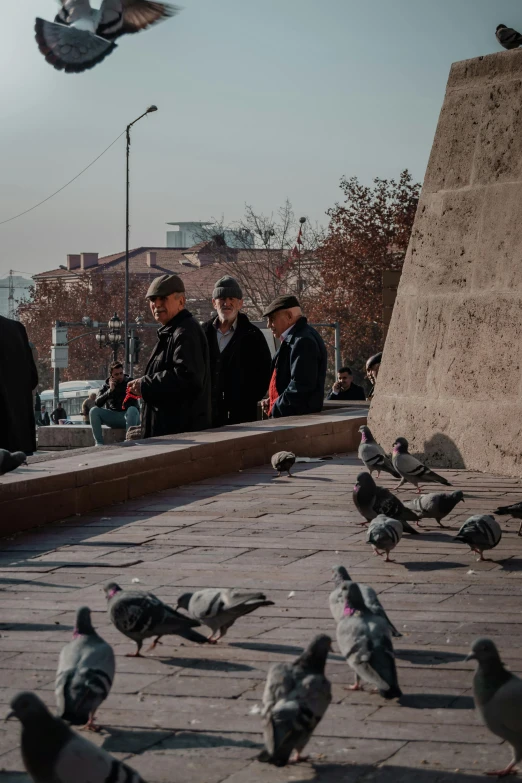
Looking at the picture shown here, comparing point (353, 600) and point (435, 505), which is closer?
point (353, 600)

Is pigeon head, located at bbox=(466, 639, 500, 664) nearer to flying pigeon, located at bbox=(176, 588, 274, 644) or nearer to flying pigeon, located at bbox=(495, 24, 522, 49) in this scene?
flying pigeon, located at bbox=(176, 588, 274, 644)

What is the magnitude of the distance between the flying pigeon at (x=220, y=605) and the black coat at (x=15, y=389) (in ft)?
13.7

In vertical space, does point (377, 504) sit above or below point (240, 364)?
below

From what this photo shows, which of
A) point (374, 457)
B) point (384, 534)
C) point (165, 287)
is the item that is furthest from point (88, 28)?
point (384, 534)

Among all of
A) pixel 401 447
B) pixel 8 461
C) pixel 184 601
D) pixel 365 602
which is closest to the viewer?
pixel 365 602

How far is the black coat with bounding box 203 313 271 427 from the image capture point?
10156mm

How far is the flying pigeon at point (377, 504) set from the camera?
6922 millimetres

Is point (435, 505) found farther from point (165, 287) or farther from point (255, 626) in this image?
point (165, 287)

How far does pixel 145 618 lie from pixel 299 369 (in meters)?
6.19

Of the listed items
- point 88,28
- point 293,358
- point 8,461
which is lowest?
point 8,461

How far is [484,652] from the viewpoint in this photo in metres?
3.56

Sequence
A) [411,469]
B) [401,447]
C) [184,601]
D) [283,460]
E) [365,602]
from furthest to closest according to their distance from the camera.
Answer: [283,460]
[401,447]
[411,469]
[184,601]
[365,602]

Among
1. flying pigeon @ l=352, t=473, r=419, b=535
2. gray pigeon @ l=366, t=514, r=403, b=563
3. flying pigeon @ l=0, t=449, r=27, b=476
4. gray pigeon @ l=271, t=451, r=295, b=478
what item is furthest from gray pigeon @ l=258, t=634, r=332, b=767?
gray pigeon @ l=271, t=451, r=295, b=478

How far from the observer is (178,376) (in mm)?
8844
